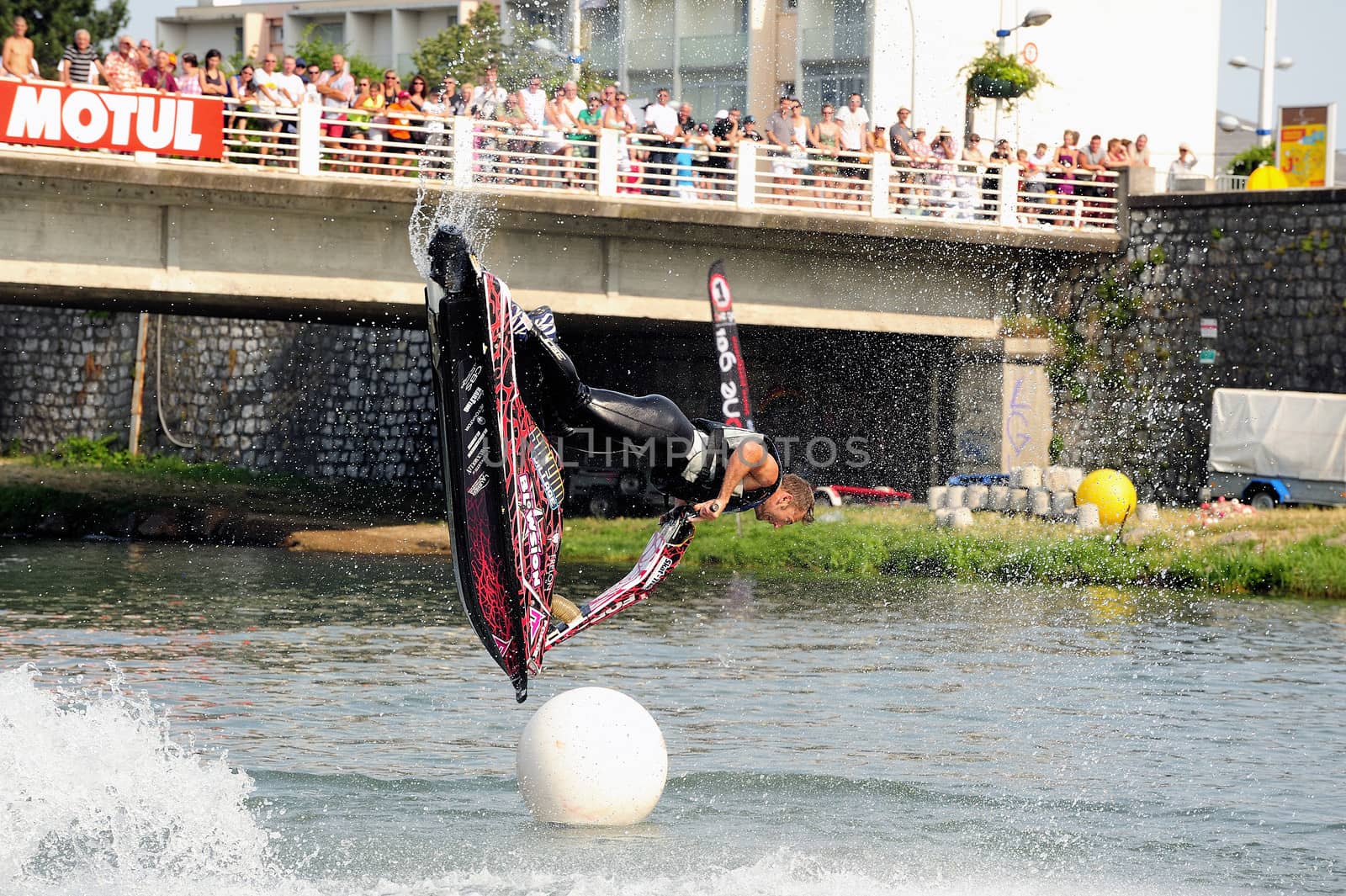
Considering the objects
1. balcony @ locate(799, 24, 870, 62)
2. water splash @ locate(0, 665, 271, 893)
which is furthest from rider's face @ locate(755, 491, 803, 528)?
balcony @ locate(799, 24, 870, 62)

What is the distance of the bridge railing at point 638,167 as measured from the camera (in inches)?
886

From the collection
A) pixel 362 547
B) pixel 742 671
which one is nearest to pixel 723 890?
pixel 742 671

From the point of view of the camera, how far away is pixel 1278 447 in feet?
90.2

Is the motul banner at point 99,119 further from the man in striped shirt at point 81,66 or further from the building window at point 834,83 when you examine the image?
the building window at point 834,83

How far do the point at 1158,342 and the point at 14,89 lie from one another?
18.5 metres

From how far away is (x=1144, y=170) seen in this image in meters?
30.0

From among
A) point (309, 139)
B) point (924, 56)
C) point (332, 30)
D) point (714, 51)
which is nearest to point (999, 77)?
A: point (924, 56)

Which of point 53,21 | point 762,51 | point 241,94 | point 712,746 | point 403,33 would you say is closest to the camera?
point 712,746

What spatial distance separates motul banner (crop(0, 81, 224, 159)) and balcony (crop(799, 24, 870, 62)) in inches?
1069

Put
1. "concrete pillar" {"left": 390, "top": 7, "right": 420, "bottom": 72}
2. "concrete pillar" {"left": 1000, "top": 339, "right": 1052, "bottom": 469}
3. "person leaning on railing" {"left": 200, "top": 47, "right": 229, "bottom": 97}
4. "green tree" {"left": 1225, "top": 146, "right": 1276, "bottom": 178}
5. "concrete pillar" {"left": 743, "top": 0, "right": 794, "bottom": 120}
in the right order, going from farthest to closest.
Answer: "concrete pillar" {"left": 390, "top": 7, "right": 420, "bottom": 72} < "concrete pillar" {"left": 743, "top": 0, "right": 794, "bottom": 120} < "green tree" {"left": 1225, "top": 146, "right": 1276, "bottom": 178} < "concrete pillar" {"left": 1000, "top": 339, "right": 1052, "bottom": 469} < "person leaning on railing" {"left": 200, "top": 47, "right": 229, "bottom": 97}

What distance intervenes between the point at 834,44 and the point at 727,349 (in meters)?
24.4

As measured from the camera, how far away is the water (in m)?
10.0

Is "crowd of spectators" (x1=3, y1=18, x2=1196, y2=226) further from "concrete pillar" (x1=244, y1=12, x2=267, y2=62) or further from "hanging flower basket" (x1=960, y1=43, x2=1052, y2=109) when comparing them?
"concrete pillar" (x1=244, y1=12, x2=267, y2=62)

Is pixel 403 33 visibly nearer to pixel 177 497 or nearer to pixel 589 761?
pixel 177 497
